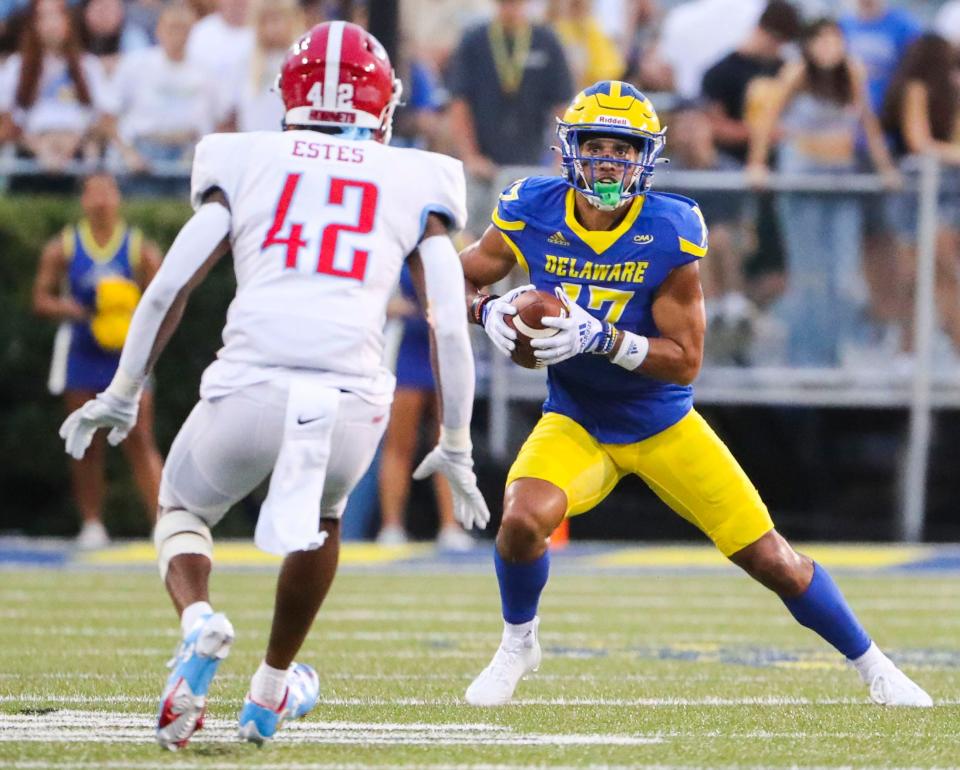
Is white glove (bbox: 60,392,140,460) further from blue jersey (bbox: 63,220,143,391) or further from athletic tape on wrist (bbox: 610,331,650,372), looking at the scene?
blue jersey (bbox: 63,220,143,391)

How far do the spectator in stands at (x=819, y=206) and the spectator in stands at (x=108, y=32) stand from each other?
3.63 meters

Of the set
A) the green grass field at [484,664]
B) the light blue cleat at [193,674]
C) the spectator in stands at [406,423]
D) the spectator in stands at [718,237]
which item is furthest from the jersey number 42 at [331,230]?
Answer: the spectator in stands at [718,237]

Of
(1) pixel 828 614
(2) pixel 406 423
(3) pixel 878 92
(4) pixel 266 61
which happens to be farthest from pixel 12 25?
(1) pixel 828 614

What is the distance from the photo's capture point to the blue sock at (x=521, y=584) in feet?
16.8

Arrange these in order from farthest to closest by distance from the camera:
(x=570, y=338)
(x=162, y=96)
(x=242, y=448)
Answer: (x=162, y=96), (x=570, y=338), (x=242, y=448)

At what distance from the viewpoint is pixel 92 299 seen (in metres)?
10.0

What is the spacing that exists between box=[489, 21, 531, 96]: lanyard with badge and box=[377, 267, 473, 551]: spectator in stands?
134 centimetres

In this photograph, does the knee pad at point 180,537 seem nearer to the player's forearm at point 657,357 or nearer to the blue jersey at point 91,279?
the player's forearm at point 657,357

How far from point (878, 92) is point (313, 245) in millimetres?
7167

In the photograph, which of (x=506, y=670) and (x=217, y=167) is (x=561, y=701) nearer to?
(x=506, y=670)

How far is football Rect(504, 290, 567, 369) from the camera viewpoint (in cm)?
485

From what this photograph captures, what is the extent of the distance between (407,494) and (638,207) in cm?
619

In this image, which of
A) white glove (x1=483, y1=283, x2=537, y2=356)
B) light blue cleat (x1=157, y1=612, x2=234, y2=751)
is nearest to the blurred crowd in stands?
white glove (x1=483, y1=283, x2=537, y2=356)

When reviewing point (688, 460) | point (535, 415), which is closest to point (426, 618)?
point (688, 460)
